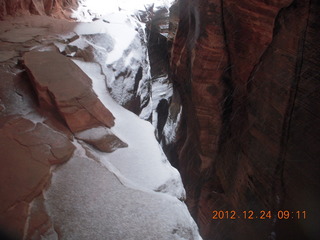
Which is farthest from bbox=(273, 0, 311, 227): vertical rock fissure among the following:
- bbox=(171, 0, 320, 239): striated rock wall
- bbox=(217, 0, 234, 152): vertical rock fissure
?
bbox=(217, 0, 234, 152): vertical rock fissure

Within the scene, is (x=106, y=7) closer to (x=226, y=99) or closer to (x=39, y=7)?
(x=39, y=7)

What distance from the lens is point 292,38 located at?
4.34 m

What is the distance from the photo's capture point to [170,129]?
8719mm

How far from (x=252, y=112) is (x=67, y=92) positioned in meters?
3.58

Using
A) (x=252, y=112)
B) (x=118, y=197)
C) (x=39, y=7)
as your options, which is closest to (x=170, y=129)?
(x=252, y=112)

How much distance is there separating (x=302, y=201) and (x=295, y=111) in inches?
57.0

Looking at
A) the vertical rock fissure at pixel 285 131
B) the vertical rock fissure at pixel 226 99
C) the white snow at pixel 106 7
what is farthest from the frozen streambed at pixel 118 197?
the white snow at pixel 106 7

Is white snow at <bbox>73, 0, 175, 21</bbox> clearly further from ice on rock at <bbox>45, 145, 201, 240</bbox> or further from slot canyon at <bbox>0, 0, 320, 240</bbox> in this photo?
ice on rock at <bbox>45, 145, 201, 240</bbox>

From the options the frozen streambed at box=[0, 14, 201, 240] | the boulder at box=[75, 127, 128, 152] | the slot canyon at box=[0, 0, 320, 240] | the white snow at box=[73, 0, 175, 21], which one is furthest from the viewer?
the white snow at box=[73, 0, 175, 21]

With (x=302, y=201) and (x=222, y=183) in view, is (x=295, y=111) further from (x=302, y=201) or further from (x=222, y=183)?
A: (x=222, y=183)

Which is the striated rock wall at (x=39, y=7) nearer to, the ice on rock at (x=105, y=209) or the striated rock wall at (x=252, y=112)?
the striated rock wall at (x=252, y=112)

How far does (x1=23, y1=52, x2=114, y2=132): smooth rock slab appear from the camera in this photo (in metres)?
3.21

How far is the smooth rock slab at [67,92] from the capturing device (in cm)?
321

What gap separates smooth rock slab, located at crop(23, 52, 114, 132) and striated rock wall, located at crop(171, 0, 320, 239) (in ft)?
9.71
